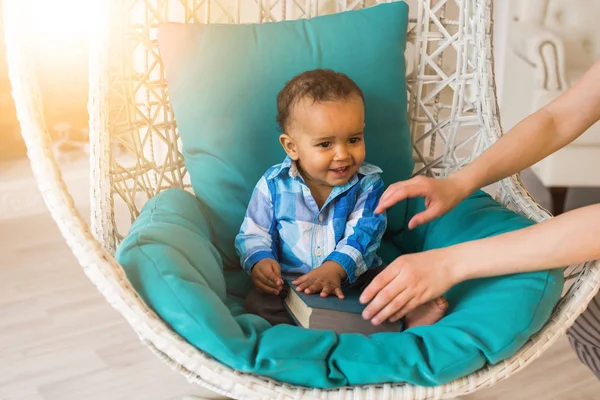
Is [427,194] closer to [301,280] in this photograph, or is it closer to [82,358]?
[301,280]

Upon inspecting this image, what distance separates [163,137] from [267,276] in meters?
0.44

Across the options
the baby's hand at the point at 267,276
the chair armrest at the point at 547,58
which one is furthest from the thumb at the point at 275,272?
→ the chair armrest at the point at 547,58

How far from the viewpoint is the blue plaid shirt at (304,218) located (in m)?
1.29

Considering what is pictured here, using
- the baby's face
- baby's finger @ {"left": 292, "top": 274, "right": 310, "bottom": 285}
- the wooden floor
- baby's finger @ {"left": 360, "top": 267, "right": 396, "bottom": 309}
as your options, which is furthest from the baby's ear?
the wooden floor

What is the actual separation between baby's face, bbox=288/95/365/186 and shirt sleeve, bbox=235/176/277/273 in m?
0.10

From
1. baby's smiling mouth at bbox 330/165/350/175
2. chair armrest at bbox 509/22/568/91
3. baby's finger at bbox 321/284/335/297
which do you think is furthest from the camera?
chair armrest at bbox 509/22/568/91

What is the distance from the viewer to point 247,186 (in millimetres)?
1381

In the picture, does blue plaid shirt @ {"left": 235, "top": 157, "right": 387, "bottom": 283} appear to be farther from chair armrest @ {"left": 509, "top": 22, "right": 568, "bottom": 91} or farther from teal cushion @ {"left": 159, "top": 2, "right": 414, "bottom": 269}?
chair armrest @ {"left": 509, "top": 22, "right": 568, "bottom": 91}

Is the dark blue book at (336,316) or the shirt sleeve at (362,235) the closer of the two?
the dark blue book at (336,316)

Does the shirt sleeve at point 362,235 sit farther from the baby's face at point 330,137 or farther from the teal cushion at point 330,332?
the teal cushion at point 330,332

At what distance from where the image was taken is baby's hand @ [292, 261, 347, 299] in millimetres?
1139

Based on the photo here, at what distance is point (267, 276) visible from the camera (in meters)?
1.22

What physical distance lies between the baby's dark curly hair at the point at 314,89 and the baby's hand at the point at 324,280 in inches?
11.3

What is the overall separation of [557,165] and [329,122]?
142 cm
